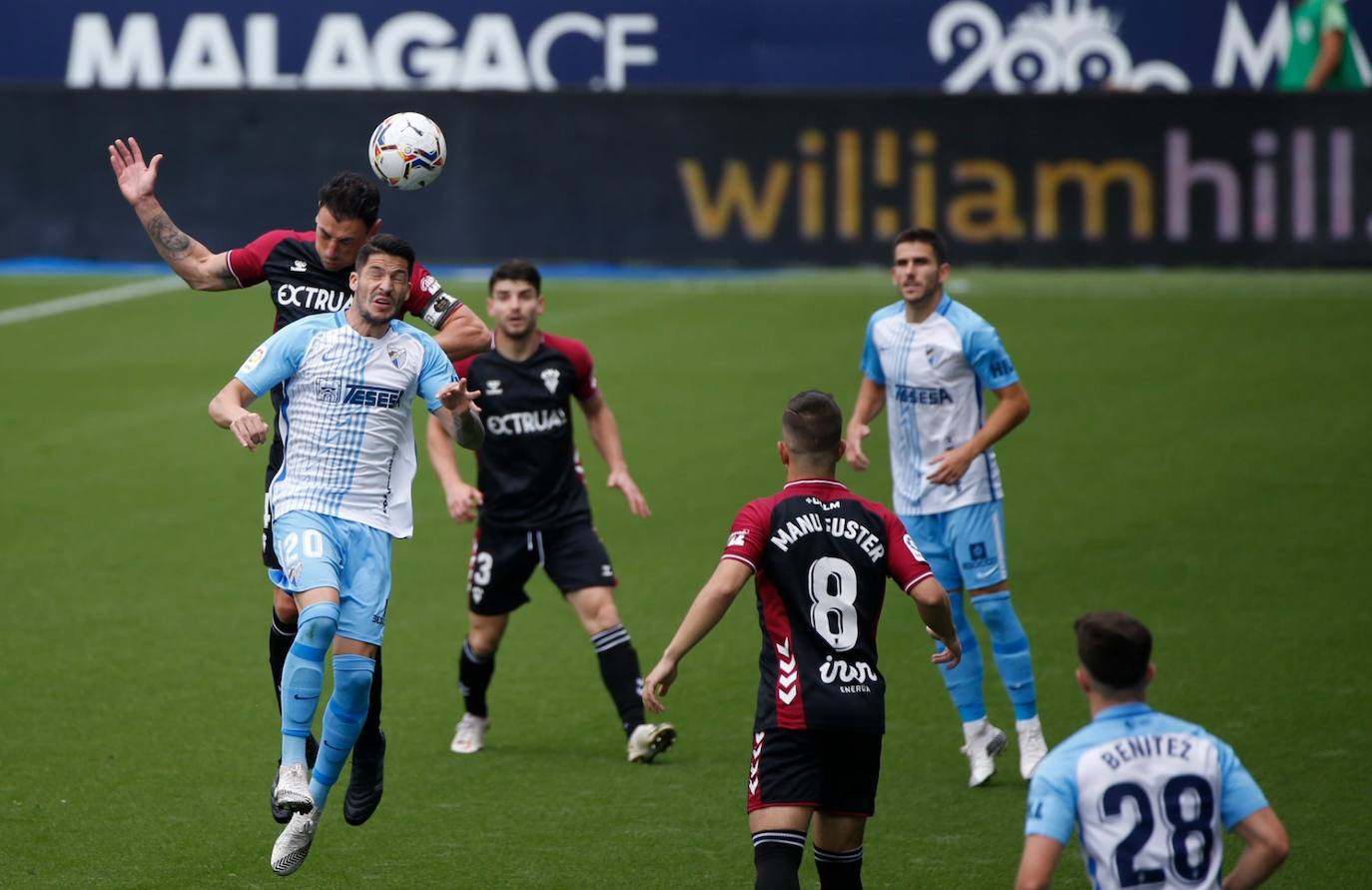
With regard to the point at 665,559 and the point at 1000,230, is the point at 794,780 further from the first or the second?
the point at 1000,230

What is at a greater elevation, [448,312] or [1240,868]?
[448,312]

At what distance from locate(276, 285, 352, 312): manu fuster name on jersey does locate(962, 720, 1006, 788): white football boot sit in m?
3.89

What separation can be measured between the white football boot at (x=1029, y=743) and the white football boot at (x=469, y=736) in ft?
9.70

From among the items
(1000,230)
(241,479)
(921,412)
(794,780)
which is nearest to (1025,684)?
(921,412)

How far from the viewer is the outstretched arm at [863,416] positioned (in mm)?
10141

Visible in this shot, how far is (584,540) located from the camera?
1066cm

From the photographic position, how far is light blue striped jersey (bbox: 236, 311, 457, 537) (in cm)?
810

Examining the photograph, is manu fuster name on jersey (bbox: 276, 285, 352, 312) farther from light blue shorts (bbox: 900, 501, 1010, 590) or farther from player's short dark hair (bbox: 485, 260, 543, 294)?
light blue shorts (bbox: 900, 501, 1010, 590)

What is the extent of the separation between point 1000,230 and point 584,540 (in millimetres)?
11268

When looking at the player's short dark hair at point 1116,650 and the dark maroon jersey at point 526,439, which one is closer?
the player's short dark hair at point 1116,650

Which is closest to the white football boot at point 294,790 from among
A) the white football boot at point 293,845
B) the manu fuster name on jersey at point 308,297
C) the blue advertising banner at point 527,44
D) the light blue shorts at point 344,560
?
the white football boot at point 293,845

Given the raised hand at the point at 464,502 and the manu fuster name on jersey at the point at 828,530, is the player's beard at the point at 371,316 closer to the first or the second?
the raised hand at the point at 464,502

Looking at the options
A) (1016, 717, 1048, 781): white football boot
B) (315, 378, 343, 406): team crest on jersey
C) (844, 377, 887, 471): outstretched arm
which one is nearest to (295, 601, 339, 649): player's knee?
(315, 378, 343, 406): team crest on jersey

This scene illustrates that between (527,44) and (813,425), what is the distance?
75.0 feet
